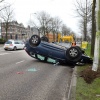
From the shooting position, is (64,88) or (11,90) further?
(64,88)

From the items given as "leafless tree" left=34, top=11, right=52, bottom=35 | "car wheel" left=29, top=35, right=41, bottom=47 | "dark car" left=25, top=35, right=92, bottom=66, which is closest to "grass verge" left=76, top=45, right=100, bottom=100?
"dark car" left=25, top=35, right=92, bottom=66

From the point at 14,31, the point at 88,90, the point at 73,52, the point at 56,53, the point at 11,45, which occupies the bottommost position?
the point at 88,90

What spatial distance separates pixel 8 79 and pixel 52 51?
610 cm

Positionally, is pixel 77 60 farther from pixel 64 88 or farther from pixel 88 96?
pixel 88 96

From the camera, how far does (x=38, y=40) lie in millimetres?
15477

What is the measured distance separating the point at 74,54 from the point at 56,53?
1.38 metres

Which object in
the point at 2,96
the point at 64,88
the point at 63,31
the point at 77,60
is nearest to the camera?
the point at 2,96

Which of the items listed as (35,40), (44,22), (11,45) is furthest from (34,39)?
(44,22)

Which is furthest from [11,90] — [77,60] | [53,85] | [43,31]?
[43,31]

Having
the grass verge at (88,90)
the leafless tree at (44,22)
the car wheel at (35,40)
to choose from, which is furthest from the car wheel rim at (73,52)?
the leafless tree at (44,22)

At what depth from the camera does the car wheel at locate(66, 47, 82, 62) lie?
44.9 ft

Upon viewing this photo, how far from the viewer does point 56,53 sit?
1470 cm

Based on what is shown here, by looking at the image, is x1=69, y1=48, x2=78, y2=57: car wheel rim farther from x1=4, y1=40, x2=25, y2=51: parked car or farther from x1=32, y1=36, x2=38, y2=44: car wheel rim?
x1=4, y1=40, x2=25, y2=51: parked car

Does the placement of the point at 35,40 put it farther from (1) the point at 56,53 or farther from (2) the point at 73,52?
(2) the point at 73,52
